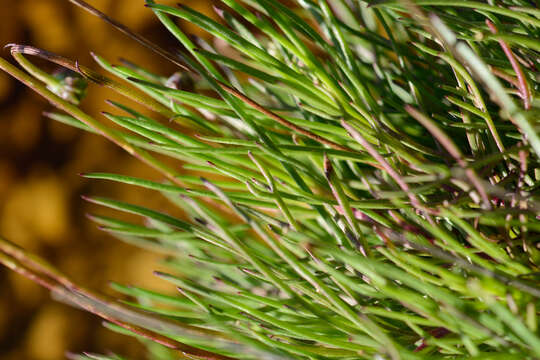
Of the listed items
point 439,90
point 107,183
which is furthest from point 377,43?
point 107,183

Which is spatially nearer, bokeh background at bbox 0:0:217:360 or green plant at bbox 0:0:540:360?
green plant at bbox 0:0:540:360

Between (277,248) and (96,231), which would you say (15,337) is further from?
(277,248)

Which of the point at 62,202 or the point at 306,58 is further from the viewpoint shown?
the point at 62,202

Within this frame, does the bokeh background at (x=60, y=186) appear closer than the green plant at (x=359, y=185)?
No

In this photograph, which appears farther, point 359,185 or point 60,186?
point 60,186
